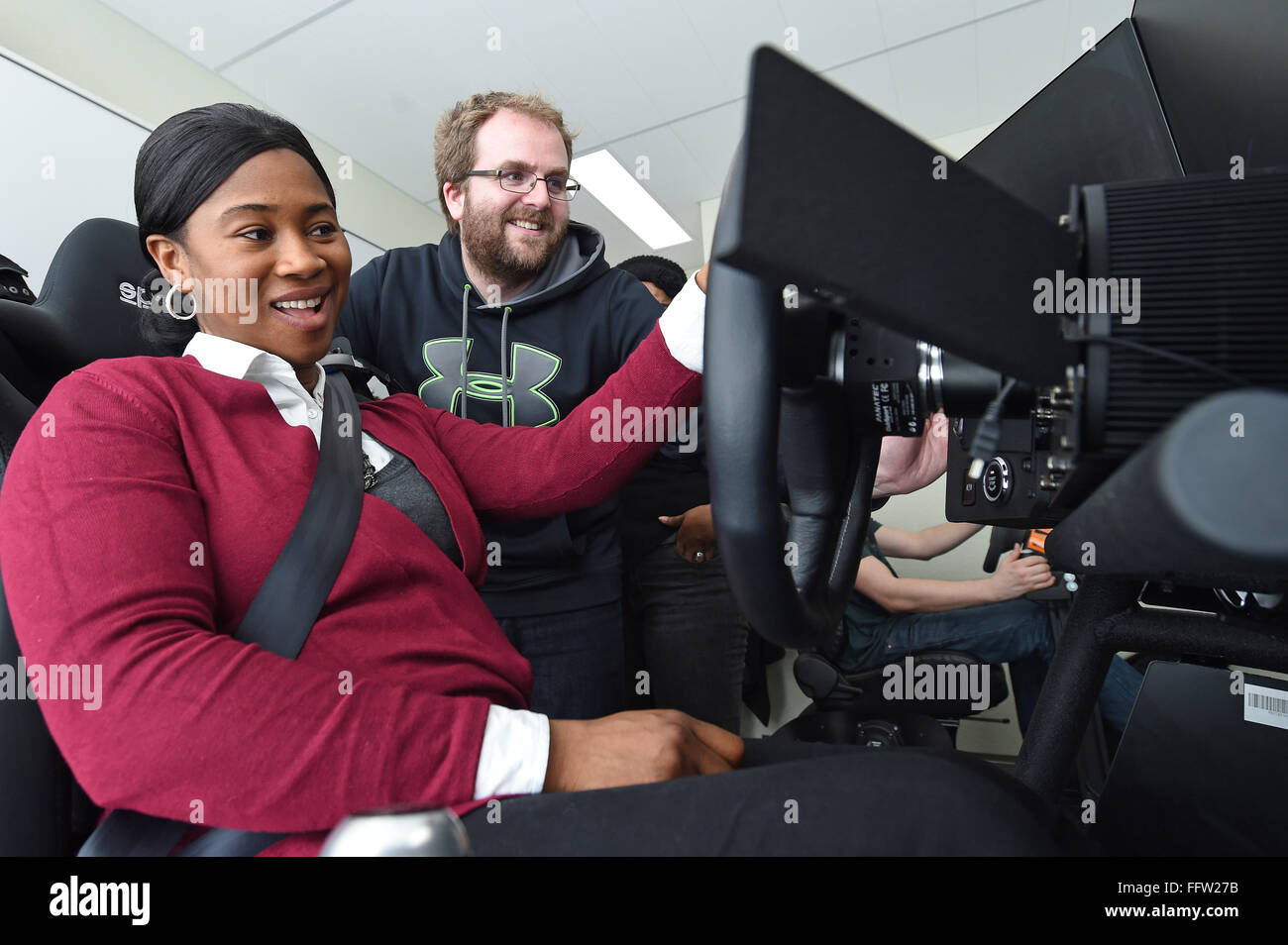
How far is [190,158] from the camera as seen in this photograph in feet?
2.46

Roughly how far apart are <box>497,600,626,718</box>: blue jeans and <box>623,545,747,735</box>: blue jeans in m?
0.20

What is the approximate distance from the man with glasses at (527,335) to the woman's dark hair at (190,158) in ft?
1.43

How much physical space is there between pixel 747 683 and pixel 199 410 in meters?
1.86

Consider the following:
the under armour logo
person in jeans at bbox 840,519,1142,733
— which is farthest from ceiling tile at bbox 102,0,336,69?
person in jeans at bbox 840,519,1142,733

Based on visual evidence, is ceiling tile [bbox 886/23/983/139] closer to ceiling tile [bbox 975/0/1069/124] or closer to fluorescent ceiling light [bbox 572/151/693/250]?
ceiling tile [bbox 975/0/1069/124]

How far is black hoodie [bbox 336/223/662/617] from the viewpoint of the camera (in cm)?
115

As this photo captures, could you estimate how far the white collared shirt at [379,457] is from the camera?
0.51 m

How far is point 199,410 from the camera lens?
66 centimetres

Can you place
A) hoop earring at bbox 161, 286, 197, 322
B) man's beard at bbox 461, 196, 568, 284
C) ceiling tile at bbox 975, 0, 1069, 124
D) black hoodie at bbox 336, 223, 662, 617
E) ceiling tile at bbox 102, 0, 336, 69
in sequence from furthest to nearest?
ceiling tile at bbox 975, 0, 1069, 124, ceiling tile at bbox 102, 0, 336, 69, man's beard at bbox 461, 196, 568, 284, black hoodie at bbox 336, 223, 662, 617, hoop earring at bbox 161, 286, 197, 322

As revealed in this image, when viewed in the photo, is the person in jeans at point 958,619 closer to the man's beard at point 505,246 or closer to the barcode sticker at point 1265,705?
the man's beard at point 505,246

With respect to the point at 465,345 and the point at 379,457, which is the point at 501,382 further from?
the point at 379,457

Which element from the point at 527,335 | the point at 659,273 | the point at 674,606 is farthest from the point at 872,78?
the point at 674,606
